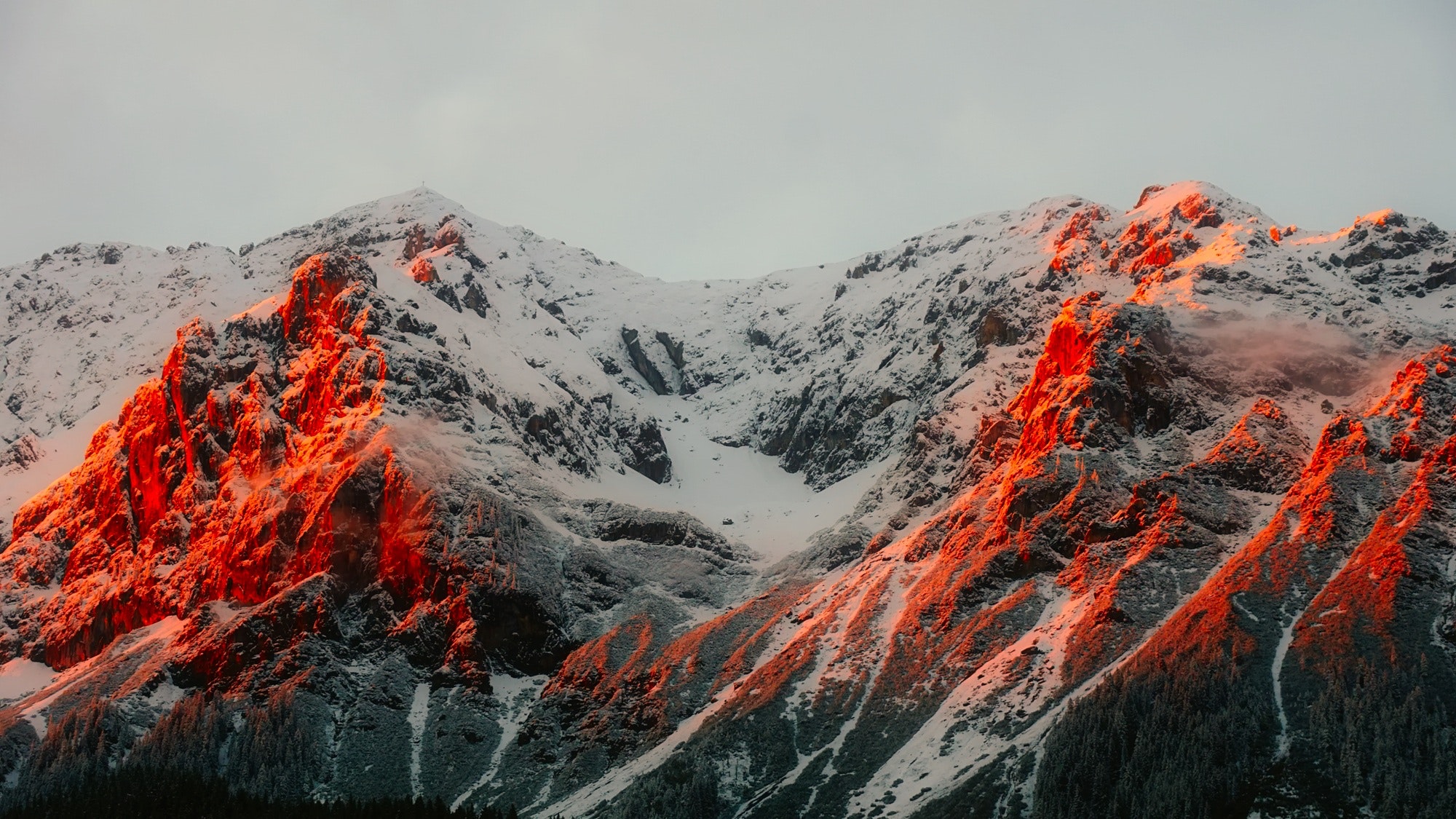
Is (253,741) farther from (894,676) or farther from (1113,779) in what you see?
(1113,779)

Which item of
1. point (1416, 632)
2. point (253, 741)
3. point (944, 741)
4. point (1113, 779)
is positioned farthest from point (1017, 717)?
point (253, 741)

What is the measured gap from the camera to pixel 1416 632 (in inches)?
6181

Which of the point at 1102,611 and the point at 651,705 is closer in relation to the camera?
the point at 1102,611

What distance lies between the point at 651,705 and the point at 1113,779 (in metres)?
75.2

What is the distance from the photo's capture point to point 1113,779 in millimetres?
145125

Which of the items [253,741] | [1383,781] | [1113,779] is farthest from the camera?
[253,741]

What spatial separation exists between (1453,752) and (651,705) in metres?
107

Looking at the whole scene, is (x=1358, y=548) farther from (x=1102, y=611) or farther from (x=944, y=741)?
(x=944, y=741)

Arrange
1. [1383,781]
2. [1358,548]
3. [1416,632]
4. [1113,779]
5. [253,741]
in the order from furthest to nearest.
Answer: [253,741]
[1358,548]
[1416,632]
[1113,779]
[1383,781]

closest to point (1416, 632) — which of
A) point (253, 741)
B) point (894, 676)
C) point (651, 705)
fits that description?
point (894, 676)

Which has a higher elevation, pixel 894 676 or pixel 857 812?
pixel 894 676

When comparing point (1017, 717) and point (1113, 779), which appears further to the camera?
point (1017, 717)

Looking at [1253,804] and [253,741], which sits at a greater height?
[253,741]

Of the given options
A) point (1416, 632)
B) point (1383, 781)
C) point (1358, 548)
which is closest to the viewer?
point (1383, 781)
